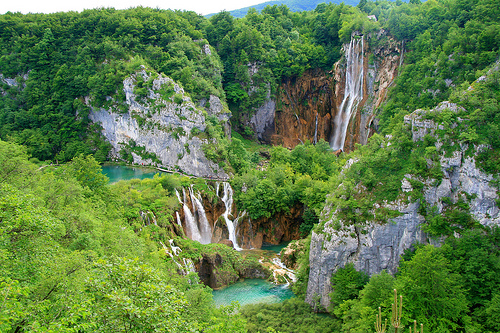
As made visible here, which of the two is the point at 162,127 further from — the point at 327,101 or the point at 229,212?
the point at 327,101

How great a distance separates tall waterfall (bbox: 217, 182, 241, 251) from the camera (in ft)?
126

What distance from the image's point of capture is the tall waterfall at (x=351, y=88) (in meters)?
54.8

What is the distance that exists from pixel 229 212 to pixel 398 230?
20039 millimetres

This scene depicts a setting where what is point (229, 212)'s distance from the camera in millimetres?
39844

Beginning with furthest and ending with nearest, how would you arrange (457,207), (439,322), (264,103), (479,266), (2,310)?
(264,103) < (457,207) < (479,266) < (439,322) < (2,310)

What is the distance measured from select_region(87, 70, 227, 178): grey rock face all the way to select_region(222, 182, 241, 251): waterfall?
5.11 meters

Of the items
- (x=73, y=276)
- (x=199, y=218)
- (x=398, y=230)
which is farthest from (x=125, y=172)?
(x=73, y=276)

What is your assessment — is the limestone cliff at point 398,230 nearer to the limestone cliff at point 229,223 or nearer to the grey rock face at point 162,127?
the limestone cliff at point 229,223

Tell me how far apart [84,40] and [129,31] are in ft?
25.3

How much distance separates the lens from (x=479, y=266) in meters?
21.0

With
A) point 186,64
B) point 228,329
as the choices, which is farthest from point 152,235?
point 186,64

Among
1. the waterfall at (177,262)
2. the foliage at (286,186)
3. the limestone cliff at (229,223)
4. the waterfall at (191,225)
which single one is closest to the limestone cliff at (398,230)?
the foliage at (286,186)

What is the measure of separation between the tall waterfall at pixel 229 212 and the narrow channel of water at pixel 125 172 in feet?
39.8

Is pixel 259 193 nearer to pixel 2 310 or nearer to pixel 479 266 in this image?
pixel 479 266
